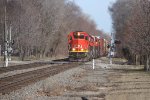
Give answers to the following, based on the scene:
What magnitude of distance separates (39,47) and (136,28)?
53.9 m

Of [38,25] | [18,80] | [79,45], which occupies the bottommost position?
[18,80]

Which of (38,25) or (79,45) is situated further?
(38,25)

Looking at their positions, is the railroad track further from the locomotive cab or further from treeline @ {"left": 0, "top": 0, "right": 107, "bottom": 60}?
treeline @ {"left": 0, "top": 0, "right": 107, "bottom": 60}

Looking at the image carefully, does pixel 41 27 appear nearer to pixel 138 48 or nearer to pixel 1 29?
pixel 1 29

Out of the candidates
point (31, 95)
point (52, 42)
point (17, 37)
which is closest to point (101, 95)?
point (31, 95)

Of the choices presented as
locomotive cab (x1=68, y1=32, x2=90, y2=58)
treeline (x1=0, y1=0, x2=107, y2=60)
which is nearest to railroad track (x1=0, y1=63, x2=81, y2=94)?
locomotive cab (x1=68, y1=32, x2=90, y2=58)

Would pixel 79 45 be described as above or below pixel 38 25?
below

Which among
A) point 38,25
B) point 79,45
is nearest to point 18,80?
point 79,45

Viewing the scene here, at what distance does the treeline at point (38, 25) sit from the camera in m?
Answer: 76.5

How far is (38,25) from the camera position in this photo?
281 feet

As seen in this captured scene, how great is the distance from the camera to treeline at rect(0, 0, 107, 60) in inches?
3012

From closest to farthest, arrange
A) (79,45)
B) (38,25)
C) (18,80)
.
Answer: (18,80)
(79,45)
(38,25)

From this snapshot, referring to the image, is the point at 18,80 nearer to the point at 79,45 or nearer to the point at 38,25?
the point at 79,45

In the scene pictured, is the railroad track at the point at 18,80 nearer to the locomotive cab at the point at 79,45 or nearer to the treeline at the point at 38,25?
the locomotive cab at the point at 79,45
